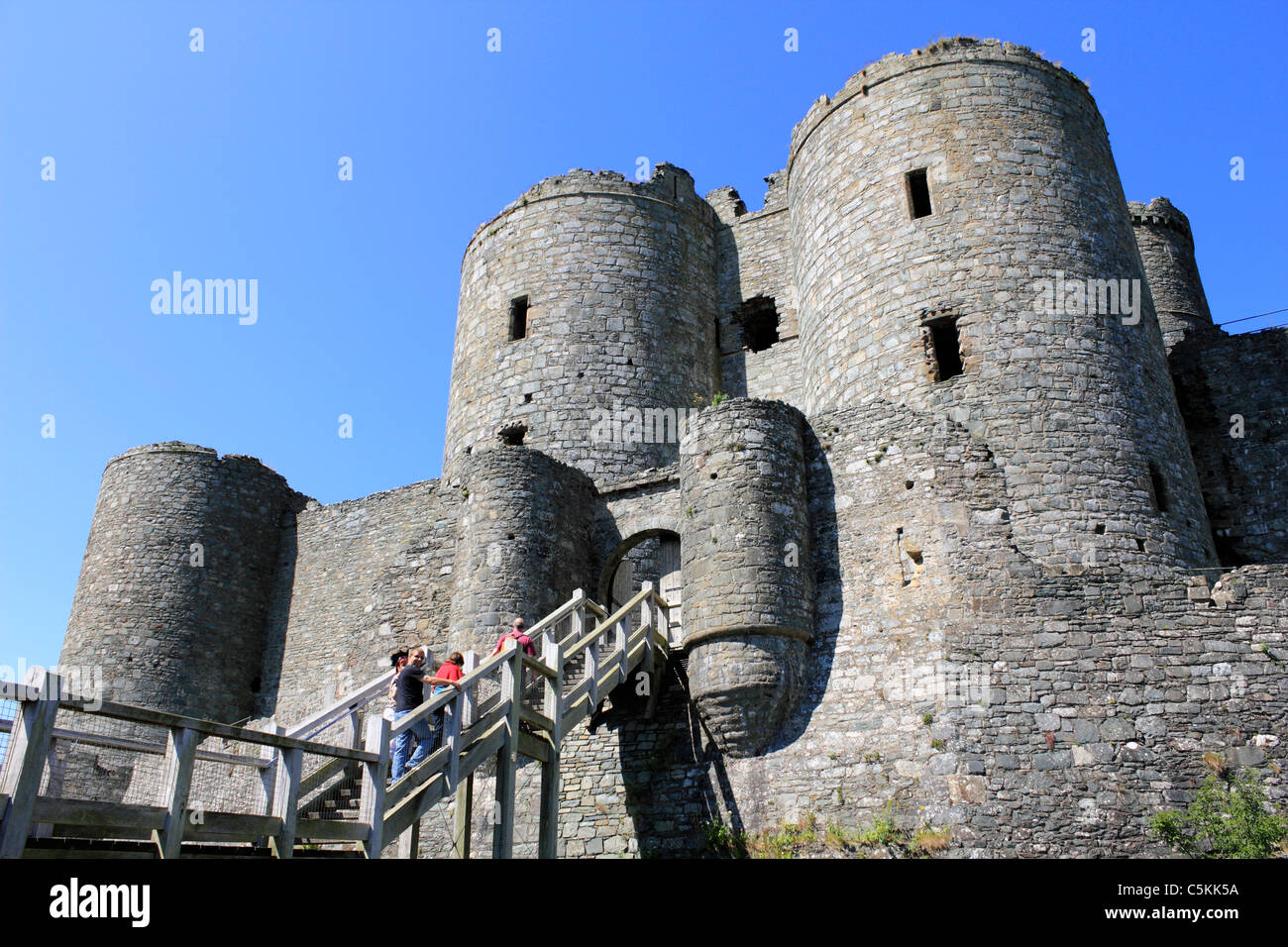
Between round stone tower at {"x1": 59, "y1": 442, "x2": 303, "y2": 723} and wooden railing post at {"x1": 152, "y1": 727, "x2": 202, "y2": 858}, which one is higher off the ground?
round stone tower at {"x1": 59, "y1": 442, "x2": 303, "y2": 723}

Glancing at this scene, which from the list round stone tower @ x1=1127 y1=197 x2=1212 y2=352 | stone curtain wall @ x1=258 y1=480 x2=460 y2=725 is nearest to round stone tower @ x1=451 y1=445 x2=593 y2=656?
stone curtain wall @ x1=258 y1=480 x2=460 y2=725

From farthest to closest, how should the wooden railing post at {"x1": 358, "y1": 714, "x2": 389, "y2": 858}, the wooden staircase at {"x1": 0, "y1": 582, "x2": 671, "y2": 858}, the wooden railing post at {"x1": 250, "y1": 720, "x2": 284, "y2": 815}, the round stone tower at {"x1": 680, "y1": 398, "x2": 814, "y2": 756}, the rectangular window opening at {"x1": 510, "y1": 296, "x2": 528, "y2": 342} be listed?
1. the rectangular window opening at {"x1": 510, "y1": 296, "x2": 528, "y2": 342}
2. the round stone tower at {"x1": 680, "y1": 398, "x2": 814, "y2": 756}
3. the wooden railing post at {"x1": 358, "y1": 714, "x2": 389, "y2": 858}
4. the wooden railing post at {"x1": 250, "y1": 720, "x2": 284, "y2": 815}
5. the wooden staircase at {"x1": 0, "y1": 582, "x2": 671, "y2": 858}

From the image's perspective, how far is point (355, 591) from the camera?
58.8 feet

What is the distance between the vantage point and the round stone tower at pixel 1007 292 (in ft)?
39.7

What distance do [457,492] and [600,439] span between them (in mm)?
2497

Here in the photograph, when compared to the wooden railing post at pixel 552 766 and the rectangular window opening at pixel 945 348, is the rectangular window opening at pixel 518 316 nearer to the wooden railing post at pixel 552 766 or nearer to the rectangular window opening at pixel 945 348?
the rectangular window opening at pixel 945 348

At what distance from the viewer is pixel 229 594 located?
19.1m

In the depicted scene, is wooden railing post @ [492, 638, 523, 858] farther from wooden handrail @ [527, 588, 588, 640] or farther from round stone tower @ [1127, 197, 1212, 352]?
round stone tower @ [1127, 197, 1212, 352]

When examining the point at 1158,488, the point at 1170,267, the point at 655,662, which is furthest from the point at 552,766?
the point at 1170,267

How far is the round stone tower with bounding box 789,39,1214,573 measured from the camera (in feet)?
39.7

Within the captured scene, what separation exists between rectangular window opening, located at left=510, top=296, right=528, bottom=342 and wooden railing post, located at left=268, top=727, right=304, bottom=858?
1224cm

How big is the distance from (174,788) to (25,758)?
107 cm

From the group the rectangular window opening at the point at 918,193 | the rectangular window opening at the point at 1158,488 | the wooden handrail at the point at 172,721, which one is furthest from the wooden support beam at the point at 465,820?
the rectangular window opening at the point at 918,193
